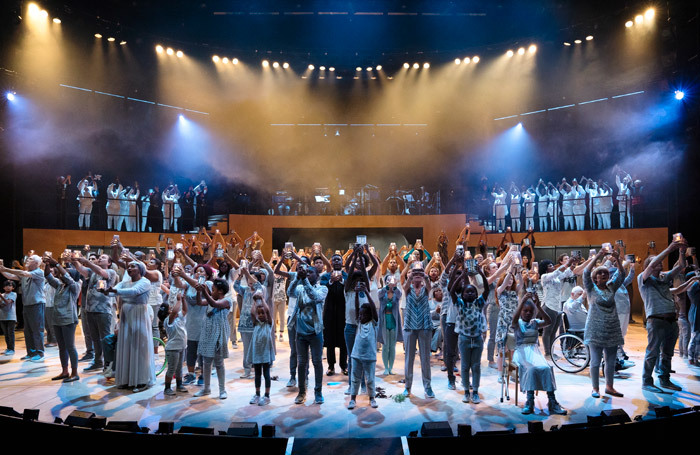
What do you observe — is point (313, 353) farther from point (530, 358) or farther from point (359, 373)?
point (530, 358)

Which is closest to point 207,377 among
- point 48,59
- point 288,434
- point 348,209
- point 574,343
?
point 288,434

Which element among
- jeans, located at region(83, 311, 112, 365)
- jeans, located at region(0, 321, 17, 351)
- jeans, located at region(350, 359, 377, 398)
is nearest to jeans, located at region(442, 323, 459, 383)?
jeans, located at region(350, 359, 377, 398)

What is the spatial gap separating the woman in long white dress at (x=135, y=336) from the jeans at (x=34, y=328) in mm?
3374

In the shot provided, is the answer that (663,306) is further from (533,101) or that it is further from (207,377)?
(533,101)

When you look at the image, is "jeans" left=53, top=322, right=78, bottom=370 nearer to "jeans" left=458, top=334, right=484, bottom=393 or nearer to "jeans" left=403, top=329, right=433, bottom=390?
"jeans" left=403, top=329, right=433, bottom=390

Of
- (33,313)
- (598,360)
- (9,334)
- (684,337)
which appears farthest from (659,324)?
(9,334)

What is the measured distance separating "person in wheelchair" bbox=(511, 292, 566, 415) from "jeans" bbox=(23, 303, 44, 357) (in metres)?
8.45

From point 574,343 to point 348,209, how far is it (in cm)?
1172

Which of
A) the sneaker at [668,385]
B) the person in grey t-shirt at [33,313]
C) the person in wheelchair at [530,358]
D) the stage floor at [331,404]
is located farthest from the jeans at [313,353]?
the person in grey t-shirt at [33,313]

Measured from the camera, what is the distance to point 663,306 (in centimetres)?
680

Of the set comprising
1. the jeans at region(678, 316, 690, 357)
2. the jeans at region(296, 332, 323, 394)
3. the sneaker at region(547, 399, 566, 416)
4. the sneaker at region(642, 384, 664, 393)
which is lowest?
the sneaker at region(642, 384, 664, 393)

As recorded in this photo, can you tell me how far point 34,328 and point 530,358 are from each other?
8.75 meters

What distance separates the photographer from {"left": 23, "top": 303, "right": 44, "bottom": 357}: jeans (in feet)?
29.8

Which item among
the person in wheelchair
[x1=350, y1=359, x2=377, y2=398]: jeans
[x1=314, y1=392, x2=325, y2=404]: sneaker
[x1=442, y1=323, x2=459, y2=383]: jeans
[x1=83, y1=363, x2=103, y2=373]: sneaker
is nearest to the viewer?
the person in wheelchair
